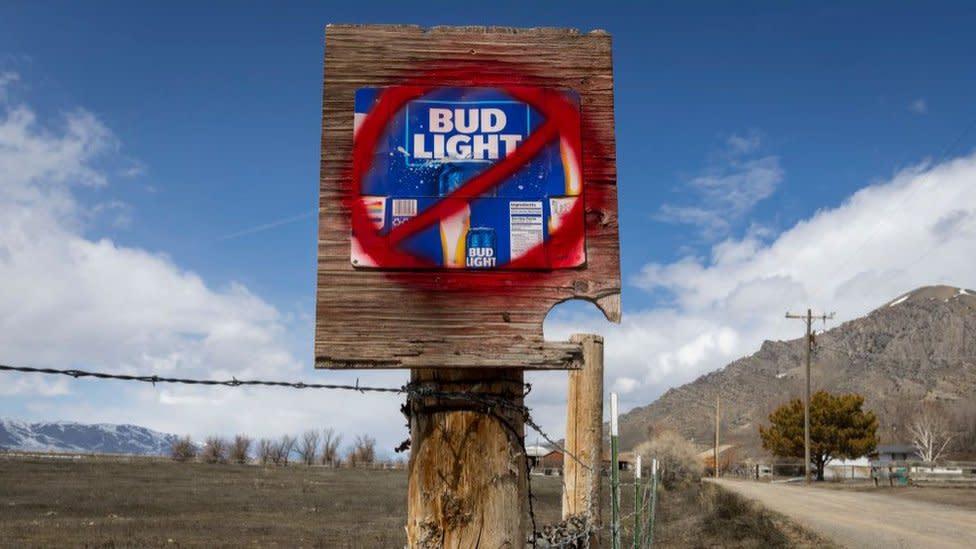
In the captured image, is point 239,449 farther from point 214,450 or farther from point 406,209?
point 406,209

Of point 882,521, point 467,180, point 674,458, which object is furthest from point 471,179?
point 674,458

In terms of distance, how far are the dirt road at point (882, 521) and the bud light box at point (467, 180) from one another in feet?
44.3

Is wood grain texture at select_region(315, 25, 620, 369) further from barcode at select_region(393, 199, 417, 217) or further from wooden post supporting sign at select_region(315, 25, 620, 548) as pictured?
barcode at select_region(393, 199, 417, 217)

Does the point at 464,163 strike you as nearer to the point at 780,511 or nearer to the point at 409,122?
the point at 409,122

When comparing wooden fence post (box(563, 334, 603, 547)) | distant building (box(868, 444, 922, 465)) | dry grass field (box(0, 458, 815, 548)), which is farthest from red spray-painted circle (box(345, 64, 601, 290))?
distant building (box(868, 444, 922, 465))

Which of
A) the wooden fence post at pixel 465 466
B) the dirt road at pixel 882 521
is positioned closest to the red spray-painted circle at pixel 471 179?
the wooden fence post at pixel 465 466

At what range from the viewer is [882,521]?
710 inches

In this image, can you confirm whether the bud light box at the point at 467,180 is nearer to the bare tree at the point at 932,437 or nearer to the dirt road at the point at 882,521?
the dirt road at the point at 882,521

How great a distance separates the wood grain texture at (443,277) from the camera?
2.41 meters

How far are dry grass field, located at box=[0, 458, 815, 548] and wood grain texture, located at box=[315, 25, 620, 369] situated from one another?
43.2 feet

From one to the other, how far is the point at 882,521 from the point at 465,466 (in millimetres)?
18566

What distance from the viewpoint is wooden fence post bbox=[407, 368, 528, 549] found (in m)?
2.34

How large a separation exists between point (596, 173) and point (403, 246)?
2.07 ft

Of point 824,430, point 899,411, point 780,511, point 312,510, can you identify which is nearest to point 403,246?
point 780,511
